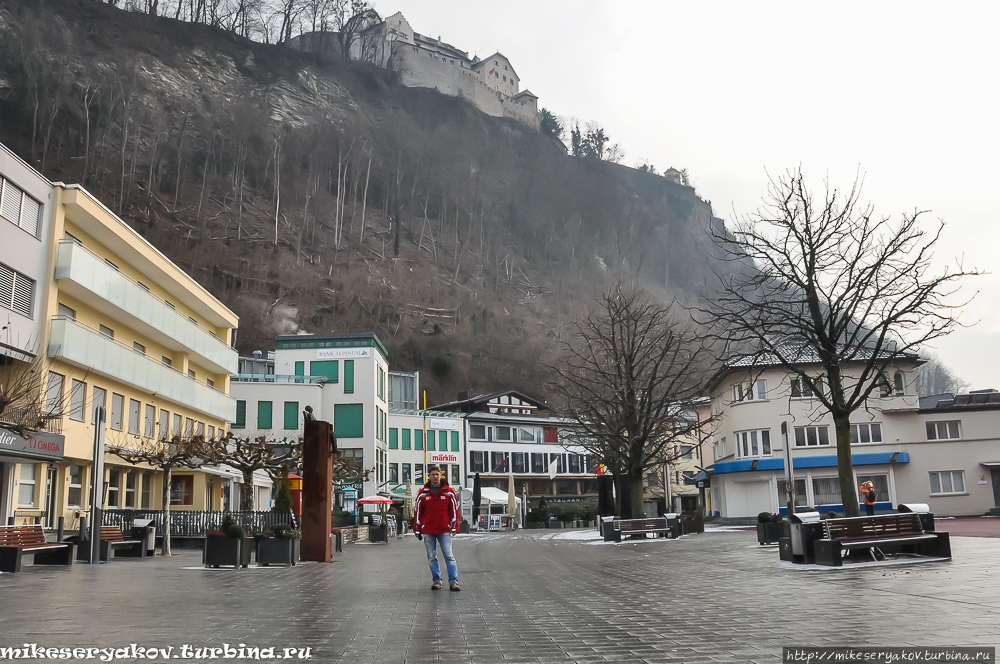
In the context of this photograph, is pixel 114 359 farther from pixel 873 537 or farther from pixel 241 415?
pixel 873 537

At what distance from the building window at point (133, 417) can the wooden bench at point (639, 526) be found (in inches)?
758

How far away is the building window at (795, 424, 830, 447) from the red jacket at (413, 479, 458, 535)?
43545mm

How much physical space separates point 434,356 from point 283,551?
268ft

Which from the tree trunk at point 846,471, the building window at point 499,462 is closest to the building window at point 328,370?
the building window at point 499,462

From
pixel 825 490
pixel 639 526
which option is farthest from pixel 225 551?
pixel 825 490

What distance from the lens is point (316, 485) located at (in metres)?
18.7

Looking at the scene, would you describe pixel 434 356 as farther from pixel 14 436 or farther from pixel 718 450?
pixel 14 436

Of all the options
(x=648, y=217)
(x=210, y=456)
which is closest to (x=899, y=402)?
(x=210, y=456)

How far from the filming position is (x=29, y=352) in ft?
87.3

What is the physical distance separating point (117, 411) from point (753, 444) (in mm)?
35387

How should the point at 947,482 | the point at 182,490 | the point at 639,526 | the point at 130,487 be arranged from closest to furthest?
the point at 639,526 < the point at 130,487 < the point at 182,490 < the point at 947,482

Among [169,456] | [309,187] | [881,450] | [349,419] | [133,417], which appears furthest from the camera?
[309,187]

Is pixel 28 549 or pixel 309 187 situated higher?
pixel 309 187

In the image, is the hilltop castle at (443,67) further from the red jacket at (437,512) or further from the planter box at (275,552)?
the red jacket at (437,512)
